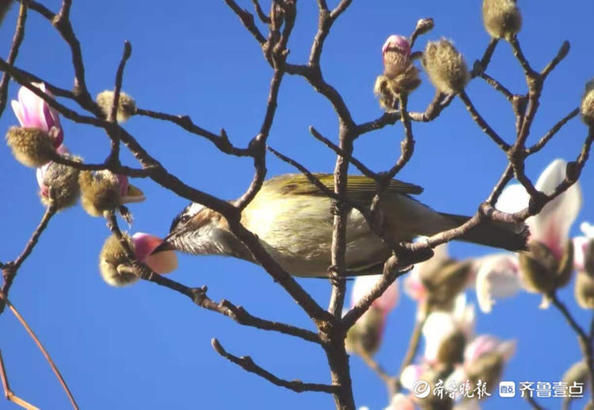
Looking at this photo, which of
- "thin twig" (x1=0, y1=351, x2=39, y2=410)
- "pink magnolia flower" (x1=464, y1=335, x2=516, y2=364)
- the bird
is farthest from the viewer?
Result: the bird

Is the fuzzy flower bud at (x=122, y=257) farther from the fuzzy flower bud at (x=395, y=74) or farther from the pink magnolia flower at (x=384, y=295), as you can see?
the fuzzy flower bud at (x=395, y=74)

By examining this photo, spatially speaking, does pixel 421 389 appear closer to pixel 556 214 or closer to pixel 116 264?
pixel 556 214

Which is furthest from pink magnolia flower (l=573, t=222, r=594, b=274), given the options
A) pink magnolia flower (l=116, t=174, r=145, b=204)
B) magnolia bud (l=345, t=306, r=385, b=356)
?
pink magnolia flower (l=116, t=174, r=145, b=204)

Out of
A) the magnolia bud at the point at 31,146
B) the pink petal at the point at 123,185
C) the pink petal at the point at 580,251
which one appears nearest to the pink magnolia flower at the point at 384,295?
the pink petal at the point at 580,251

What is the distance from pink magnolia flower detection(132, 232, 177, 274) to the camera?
3.50 m

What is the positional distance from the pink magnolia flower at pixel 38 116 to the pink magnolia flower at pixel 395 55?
42.5 inches

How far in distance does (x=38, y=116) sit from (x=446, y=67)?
4.24 ft

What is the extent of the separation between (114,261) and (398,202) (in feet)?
6.17

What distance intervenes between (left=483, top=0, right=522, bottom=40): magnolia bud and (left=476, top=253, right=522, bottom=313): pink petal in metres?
1.03

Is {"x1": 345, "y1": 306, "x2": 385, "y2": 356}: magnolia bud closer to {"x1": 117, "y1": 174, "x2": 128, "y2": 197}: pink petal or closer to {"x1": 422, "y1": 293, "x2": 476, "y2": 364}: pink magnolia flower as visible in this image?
{"x1": 422, "y1": 293, "x2": 476, "y2": 364}: pink magnolia flower

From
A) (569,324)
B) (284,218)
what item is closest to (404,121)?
(569,324)

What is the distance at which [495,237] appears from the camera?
457 cm

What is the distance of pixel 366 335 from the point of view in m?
3.82

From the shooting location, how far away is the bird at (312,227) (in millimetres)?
4406
